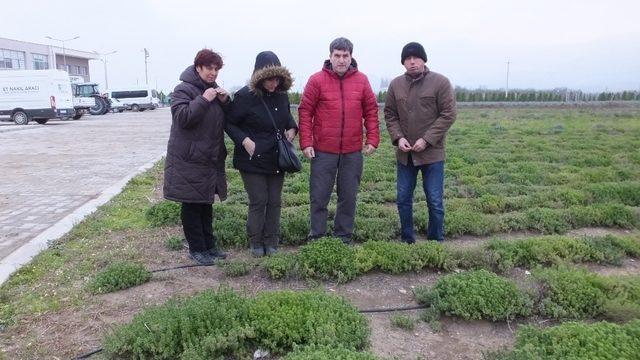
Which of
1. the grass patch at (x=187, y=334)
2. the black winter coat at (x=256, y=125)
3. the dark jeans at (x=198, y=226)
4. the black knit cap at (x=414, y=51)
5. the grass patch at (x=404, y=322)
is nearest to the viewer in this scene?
the grass patch at (x=187, y=334)

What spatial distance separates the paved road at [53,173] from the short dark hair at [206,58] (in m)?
3.07

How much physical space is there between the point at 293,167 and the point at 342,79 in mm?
1005

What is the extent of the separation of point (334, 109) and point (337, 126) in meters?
0.17

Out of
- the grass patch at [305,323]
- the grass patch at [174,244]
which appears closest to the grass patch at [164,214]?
the grass patch at [174,244]

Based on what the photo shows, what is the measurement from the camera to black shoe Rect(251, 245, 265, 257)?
5.21 meters

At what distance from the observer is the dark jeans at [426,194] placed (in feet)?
17.7

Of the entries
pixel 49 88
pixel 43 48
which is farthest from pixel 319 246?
pixel 43 48

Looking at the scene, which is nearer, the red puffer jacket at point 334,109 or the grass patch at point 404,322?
the grass patch at point 404,322

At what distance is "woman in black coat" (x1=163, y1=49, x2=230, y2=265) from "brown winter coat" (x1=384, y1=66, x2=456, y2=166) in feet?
5.97

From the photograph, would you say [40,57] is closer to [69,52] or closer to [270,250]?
[69,52]

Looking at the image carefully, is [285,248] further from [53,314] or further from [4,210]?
[4,210]

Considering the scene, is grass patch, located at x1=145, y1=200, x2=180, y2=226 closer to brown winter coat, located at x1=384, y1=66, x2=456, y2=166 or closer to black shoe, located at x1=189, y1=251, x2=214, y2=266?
black shoe, located at x1=189, y1=251, x2=214, y2=266

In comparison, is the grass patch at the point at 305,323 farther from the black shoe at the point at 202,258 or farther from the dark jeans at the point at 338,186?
the dark jeans at the point at 338,186

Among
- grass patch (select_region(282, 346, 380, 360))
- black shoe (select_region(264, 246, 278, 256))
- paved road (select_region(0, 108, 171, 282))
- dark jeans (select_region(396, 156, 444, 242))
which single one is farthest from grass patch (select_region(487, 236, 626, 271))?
paved road (select_region(0, 108, 171, 282))
